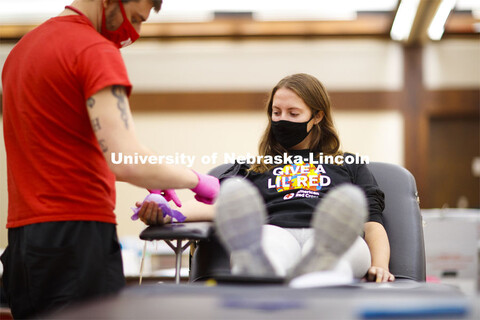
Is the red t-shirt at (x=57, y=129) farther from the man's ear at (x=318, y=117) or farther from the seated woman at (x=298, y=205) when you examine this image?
the man's ear at (x=318, y=117)

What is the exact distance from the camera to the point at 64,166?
1342 mm

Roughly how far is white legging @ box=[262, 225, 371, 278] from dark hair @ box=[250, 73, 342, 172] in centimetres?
40

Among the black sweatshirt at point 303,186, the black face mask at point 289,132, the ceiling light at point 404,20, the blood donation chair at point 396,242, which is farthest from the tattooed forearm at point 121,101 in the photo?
the ceiling light at point 404,20

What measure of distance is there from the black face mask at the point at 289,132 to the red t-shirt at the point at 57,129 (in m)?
0.81

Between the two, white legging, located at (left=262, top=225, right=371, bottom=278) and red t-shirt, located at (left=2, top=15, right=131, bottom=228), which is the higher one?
red t-shirt, located at (left=2, top=15, right=131, bottom=228)

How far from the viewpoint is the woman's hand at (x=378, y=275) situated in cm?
167

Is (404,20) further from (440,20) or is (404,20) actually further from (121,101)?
(121,101)

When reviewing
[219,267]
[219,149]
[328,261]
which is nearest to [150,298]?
[328,261]

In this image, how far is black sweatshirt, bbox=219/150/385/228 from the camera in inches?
72.9

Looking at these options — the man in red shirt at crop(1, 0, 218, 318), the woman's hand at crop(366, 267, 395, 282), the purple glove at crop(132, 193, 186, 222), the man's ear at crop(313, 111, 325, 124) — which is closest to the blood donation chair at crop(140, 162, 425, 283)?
the purple glove at crop(132, 193, 186, 222)

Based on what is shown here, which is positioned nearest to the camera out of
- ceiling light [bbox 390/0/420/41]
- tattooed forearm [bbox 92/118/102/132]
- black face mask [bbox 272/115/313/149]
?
tattooed forearm [bbox 92/118/102/132]

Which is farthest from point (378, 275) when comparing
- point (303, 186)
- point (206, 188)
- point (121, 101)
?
point (121, 101)

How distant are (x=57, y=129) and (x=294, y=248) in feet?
2.35

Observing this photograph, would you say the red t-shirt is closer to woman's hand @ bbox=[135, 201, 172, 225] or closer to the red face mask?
the red face mask
